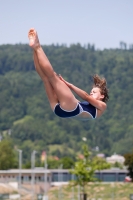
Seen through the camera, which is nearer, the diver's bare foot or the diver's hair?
the diver's bare foot

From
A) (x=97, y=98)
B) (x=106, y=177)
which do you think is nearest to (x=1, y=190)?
(x=106, y=177)

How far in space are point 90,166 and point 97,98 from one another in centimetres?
4027

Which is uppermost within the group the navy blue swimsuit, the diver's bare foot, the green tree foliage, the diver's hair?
the diver's bare foot

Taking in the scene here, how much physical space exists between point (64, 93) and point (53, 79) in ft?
0.83

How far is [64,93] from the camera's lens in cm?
955

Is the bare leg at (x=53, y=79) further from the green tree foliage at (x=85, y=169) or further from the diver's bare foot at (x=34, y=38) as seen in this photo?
the green tree foliage at (x=85, y=169)

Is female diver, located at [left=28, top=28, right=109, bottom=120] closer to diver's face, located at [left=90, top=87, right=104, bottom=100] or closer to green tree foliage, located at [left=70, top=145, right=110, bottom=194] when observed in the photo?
diver's face, located at [left=90, top=87, right=104, bottom=100]

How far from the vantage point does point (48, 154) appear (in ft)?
648

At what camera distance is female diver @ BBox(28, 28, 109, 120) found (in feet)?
30.1

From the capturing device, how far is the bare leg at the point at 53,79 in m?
9.12

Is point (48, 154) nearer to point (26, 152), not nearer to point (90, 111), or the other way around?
point (26, 152)

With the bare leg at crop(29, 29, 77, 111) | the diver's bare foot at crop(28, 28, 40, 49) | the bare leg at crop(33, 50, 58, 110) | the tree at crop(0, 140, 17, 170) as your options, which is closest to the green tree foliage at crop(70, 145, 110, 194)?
the bare leg at crop(33, 50, 58, 110)

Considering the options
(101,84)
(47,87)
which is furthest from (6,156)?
(47,87)

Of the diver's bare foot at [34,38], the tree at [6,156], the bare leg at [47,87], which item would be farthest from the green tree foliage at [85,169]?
the tree at [6,156]
